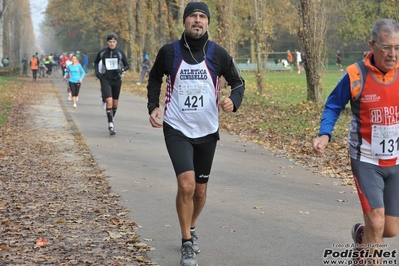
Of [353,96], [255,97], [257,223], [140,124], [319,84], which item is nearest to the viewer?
[353,96]

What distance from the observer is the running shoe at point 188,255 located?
6.14 meters

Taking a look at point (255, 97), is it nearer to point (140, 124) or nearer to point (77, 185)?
point (140, 124)

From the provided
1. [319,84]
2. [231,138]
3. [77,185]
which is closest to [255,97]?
[319,84]

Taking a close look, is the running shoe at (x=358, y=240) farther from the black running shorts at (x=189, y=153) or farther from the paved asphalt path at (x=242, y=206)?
the black running shorts at (x=189, y=153)

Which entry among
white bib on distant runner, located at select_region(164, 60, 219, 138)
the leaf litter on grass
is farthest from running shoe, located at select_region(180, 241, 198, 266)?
white bib on distant runner, located at select_region(164, 60, 219, 138)

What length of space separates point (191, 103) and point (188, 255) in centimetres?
125

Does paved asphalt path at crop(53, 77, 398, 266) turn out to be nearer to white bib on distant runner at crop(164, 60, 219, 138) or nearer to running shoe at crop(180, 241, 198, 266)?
running shoe at crop(180, 241, 198, 266)

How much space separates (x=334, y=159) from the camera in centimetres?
1226

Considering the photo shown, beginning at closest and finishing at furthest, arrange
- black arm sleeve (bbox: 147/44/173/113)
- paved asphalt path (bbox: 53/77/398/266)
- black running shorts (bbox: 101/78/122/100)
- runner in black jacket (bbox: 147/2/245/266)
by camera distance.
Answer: runner in black jacket (bbox: 147/2/245/266)
black arm sleeve (bbox: 147/44/173/113)
paved asphalt path (bbox: 53/77/398/266)
black running shorts (bbox: 101/78/122/100)

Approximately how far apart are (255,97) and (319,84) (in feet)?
20.3

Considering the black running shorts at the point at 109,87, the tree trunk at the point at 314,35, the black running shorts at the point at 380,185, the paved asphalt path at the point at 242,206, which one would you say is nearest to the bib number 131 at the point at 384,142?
the black running shorts at the point at 380,185

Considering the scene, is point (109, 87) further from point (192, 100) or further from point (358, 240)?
point (358, 240)

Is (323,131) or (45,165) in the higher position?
(323,131)

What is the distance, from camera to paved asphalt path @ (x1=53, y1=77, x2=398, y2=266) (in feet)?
21.8
